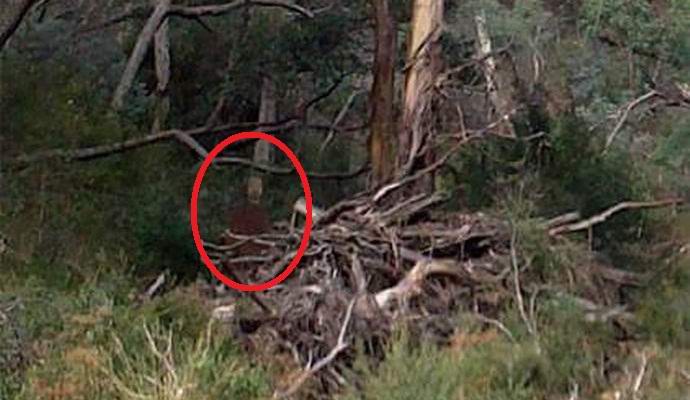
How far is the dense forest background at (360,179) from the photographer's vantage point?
28.2 feet

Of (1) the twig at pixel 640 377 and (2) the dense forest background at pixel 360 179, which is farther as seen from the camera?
(2) the dense forest background at pixel 360 179

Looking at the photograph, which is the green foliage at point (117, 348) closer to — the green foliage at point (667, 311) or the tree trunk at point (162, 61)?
the green foliage at point (667, 311)

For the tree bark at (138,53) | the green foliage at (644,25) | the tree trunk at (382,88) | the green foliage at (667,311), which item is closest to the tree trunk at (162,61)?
the tree bark at (138,53)

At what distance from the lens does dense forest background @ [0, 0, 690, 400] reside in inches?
339

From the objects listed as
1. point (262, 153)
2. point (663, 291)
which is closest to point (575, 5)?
point (262, 153)

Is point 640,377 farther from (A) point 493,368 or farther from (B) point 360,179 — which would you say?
(B) point 360,179

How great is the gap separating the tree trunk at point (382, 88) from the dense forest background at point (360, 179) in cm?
3

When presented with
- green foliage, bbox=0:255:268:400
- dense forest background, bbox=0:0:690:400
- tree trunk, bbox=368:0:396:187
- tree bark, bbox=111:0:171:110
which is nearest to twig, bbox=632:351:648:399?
dense forest background, bbox=0:0:690:400

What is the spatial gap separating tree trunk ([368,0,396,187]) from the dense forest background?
0.03 meters

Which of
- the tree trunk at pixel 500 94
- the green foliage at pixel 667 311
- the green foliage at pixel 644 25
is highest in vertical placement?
the green foliage at pixel 644 25

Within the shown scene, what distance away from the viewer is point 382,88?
642 inches

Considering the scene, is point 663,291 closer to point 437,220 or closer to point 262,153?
point 437,220

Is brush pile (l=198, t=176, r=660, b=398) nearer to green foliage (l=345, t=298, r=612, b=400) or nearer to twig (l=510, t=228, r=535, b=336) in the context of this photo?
twig (l=510, t=228, r=535, b=336)

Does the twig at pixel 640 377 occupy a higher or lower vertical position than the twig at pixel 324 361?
higher
